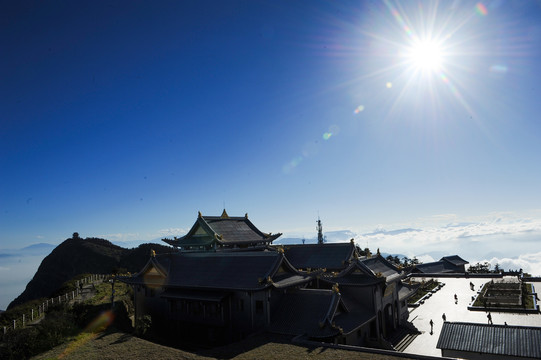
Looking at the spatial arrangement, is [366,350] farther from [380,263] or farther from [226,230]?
[226,230]

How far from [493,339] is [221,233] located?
26.6 meters

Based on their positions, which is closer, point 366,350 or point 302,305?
point 366,350

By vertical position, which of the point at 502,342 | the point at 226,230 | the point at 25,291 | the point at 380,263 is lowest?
the point at 25,291

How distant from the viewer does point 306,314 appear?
24.1m

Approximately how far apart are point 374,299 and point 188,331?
16360 mm

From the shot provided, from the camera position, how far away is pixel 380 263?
33469mm

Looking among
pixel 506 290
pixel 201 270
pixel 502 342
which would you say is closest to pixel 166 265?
pixel 201 270

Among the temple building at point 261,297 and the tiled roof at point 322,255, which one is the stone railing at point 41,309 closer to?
the temple building at point 261,297

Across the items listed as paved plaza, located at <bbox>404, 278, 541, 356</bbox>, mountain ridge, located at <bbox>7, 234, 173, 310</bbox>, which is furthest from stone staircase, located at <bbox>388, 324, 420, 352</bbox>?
mountain ridge, located at <bbox>7, 234, 173, 310</bbox>

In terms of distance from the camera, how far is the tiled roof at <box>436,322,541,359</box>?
1806cm

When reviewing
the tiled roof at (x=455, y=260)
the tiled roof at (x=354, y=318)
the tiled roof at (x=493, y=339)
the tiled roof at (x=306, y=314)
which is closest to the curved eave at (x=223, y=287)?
the tiled roof at (x=306, y=314)

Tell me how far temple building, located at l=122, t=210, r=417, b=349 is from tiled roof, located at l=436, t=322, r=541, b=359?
615 centimetres

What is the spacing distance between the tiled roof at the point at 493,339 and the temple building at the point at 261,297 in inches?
242

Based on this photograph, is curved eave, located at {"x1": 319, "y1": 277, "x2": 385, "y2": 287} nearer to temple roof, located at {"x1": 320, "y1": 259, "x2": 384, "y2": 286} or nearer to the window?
temple roof, located at {"x1": 320, "y1": 259, "x2": 384, "y2": 286}
